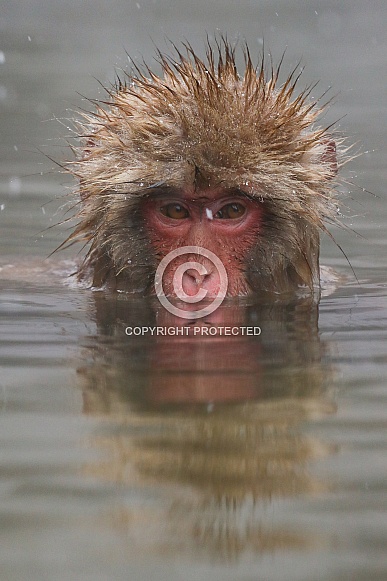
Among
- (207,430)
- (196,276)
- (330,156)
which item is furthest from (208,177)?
(207,430)

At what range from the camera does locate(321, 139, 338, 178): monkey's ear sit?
4934mm

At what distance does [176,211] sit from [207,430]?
221 centimetres

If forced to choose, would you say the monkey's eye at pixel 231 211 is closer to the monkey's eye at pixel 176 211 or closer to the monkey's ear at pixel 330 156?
the monkey's eye at pixel 176 211

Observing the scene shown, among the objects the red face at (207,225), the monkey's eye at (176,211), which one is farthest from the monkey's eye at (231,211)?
the monkey's eye at (176,211)

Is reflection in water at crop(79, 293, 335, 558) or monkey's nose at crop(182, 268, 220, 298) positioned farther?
monkey's nose at crop(182, 268, 220, 298)

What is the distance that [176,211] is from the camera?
4793 mm

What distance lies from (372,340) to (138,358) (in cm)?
92

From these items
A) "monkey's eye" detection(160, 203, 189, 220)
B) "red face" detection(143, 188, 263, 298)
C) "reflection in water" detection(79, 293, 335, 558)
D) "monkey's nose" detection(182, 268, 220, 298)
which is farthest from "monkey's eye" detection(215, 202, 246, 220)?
"reflection in water" detection(79, 293, 335, 558)

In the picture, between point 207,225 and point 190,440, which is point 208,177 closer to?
point 207,225

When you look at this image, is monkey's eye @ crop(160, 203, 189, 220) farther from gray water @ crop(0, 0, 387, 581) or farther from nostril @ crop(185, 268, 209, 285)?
gray water @ crop(0, 0, 387, 581)

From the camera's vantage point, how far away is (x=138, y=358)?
3.64 metres

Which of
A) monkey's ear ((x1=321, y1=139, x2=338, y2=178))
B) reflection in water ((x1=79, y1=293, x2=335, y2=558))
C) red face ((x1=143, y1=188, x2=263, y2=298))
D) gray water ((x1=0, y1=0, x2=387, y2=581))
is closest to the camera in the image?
Result: gray water ((x1=0, y1=0, x2=387, y2=581))

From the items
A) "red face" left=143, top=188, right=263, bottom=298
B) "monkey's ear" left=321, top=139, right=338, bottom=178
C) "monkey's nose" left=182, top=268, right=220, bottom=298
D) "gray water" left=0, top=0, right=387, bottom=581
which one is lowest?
"gray water" left=0, top=0, right=387, bottom=581

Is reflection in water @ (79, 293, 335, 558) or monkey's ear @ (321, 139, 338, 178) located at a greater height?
monkey's ear @ (321, 139, 338, 178)
